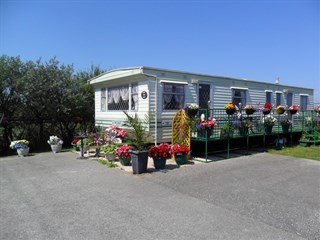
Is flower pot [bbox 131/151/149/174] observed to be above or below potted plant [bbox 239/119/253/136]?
below

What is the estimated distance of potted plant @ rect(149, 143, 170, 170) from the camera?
650 cm

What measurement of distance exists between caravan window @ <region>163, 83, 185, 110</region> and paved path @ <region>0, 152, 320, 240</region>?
2629 millimetres

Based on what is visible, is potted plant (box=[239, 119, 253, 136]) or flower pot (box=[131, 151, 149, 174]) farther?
potted plant (box=[239, 119, 253, 136])

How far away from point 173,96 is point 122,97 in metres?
2.06

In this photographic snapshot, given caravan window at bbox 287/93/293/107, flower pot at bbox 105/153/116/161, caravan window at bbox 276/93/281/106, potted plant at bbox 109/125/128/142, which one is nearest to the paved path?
flower pot at bbox 105/153/116/161

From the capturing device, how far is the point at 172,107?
8.95m

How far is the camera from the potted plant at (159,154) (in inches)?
256

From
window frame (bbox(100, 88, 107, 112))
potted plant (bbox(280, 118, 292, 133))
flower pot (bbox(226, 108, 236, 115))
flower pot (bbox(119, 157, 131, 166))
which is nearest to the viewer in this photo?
flower pot (bbox(119, 157, 131, 166))

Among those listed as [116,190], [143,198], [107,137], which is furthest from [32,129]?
[143,198]

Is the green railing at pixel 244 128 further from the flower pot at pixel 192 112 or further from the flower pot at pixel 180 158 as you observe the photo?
the flower pot at pixel 180 158

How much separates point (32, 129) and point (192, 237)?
33.8 ft

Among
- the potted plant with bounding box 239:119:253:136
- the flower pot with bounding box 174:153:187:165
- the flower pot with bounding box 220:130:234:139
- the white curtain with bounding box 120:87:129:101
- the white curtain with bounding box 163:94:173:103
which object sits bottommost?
the flower pot with bounding box 174:153:187:165

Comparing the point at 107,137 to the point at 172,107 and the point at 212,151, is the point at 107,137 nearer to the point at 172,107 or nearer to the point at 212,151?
the point at 172,107

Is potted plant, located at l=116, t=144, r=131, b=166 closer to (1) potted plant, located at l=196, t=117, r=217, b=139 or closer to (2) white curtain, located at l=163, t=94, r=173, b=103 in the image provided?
(1) potted plant, located at l=196, t=117, r=217, b=139
